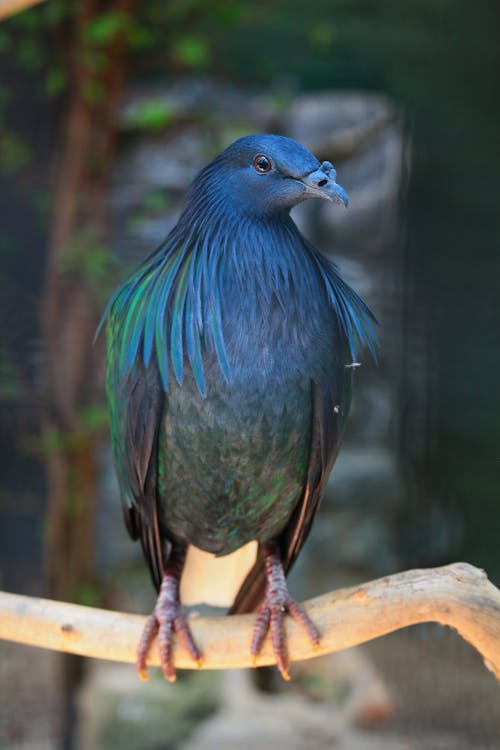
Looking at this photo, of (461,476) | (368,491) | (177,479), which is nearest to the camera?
(177,479)

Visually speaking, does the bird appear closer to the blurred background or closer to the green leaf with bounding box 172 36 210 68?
the blurred background

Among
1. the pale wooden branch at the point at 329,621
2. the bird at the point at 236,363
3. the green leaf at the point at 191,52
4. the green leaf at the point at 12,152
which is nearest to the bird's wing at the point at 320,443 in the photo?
the bird at the point at 236,363

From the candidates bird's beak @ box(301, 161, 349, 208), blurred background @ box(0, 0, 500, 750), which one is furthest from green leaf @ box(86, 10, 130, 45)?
bird's beak @ box(301, 161, 349, 208)

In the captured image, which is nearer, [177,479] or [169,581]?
[177,479]

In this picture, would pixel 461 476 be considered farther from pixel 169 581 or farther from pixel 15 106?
pixel 15 106

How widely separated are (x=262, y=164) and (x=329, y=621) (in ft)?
2.09

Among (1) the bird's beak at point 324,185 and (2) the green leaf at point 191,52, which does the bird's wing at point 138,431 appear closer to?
(1) the bird's beak at point 324,185

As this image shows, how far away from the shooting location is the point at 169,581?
1354 millimetres

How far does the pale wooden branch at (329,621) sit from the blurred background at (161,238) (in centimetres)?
85

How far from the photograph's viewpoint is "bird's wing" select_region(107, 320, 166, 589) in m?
1.20

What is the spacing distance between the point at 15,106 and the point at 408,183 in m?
→ 1.12

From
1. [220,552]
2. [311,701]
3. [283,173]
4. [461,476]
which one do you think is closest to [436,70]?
[461,476]

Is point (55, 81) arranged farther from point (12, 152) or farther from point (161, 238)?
point (161, 238)

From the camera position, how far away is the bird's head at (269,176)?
108cm
